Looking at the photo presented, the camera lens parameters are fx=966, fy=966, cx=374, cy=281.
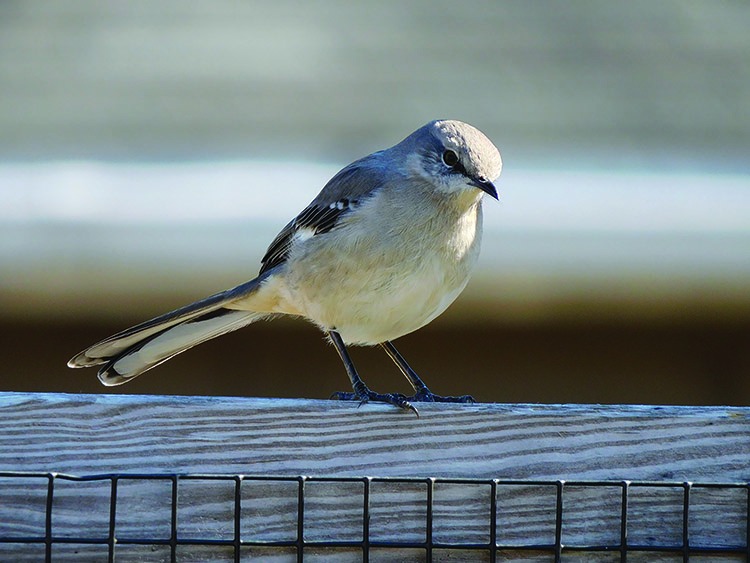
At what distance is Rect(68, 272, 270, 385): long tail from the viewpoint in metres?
3.07

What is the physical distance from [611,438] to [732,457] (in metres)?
0.29

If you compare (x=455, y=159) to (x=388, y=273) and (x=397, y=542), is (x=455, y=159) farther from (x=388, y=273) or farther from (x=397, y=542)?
(x=397, y=542)

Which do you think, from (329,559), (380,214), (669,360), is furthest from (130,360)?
(669,360)

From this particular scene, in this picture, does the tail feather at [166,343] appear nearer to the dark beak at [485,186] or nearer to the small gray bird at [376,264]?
the small gray bird at [376,264]

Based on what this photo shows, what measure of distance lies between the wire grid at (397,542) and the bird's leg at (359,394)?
0.25 metres

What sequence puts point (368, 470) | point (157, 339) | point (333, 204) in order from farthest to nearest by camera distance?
point (333, 204) < point (157, 339) < point (368, 470)

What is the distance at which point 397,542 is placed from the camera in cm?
216

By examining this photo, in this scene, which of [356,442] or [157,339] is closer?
[356,442]

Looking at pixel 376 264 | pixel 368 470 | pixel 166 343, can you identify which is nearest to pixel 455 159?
pixel 376 264

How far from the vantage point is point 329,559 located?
2168 millimetres

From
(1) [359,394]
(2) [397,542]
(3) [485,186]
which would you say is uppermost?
(3) [485,186]

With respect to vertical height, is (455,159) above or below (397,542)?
above

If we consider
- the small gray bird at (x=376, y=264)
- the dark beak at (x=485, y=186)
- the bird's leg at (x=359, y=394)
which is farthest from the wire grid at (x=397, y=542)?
the dark beak at (x=485, y=186)

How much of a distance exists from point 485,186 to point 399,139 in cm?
174
